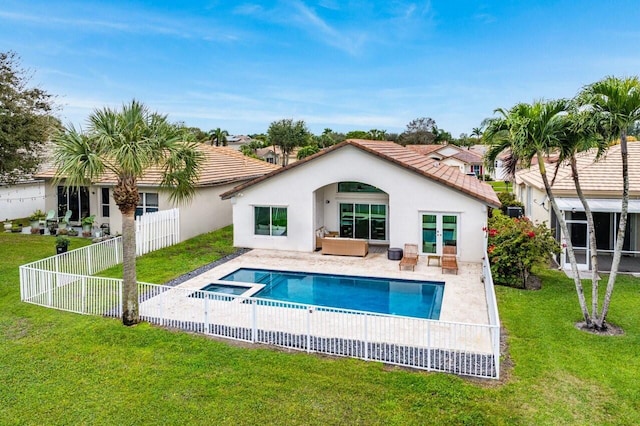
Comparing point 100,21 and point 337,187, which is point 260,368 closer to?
point 337,187

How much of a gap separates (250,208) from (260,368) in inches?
669

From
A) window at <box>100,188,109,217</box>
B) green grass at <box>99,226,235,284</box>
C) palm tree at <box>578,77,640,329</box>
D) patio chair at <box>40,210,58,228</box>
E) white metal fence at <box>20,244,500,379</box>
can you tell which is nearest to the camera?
white metal fence at <box>20,244,500,379</box>

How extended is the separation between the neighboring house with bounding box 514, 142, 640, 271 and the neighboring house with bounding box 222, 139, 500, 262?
3.48 metres

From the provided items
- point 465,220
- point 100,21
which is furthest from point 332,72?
point 465,220

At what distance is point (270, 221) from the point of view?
2761 centimetres

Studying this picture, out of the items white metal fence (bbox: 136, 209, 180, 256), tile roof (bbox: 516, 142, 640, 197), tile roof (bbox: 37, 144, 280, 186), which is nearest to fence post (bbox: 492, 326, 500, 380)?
tile roof (bbox: 516, 142, 640, 197)

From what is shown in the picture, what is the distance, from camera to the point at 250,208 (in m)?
27.7

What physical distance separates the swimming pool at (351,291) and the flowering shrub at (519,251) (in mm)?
2597

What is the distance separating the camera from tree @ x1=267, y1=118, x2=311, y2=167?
96.4 m

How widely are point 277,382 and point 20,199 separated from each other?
125 feet

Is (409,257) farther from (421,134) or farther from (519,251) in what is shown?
(421,134)

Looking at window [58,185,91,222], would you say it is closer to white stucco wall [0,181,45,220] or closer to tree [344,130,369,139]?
white stucco wall [0,181,45,220]

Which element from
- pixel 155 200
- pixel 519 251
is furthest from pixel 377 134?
pixel 519 251

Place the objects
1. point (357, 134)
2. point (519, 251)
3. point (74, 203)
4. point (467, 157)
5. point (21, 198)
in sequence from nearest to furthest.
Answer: point (519, 251) → point (74, 203) → point (21, 198) → point (467, 157) → point (357, 134)
